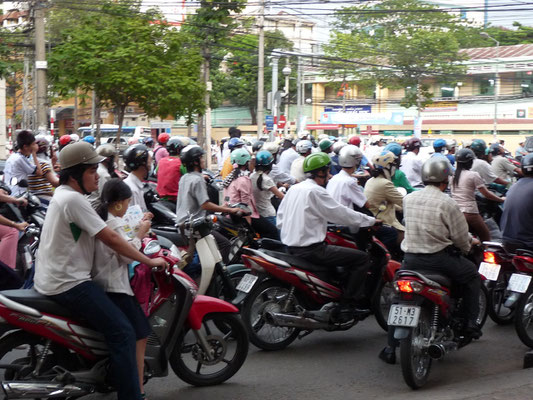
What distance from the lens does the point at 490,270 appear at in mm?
6984

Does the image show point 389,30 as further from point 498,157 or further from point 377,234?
point 377,234

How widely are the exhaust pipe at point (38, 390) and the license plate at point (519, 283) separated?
4.01 m

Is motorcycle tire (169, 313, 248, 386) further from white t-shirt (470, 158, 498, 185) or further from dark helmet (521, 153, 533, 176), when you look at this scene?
white t-shirt (470, 158, 498, 185)

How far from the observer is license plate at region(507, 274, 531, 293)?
6602 millimetres

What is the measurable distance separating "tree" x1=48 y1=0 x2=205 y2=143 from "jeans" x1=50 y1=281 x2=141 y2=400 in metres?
13.8

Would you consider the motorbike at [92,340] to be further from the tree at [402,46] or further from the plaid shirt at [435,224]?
the tree at [402,46]

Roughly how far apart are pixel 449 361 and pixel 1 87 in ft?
106

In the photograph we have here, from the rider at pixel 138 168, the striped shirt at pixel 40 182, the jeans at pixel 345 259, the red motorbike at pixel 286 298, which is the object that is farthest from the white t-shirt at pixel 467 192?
the striped shirt at pixel 40 182

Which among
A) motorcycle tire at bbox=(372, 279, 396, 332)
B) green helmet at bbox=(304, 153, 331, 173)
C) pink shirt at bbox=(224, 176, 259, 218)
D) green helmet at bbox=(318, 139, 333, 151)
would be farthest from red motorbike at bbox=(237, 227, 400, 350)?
green helmet at bbox=(318, 139, 333, 151)

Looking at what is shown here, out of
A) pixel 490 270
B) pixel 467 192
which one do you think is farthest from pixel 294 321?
pixel 467 192

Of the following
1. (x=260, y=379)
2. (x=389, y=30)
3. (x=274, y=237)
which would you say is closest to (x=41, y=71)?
(x=274, y=237)

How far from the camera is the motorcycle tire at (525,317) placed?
257 inches

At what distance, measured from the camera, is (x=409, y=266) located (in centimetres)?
599

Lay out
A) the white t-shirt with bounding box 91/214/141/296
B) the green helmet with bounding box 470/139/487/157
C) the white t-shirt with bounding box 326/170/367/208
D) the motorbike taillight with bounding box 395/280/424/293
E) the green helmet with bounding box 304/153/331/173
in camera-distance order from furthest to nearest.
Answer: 1. the green helmet with bounding box 470/139/487/157
2. the white t-shirt with bounding box 326/170/367/208
3. the green helmet with bounding box 304/153/331/173
4. the motorbike taillight with bounding box 395/280/424/293
5. the white t-shirt with bounding box 91/214/141/296
